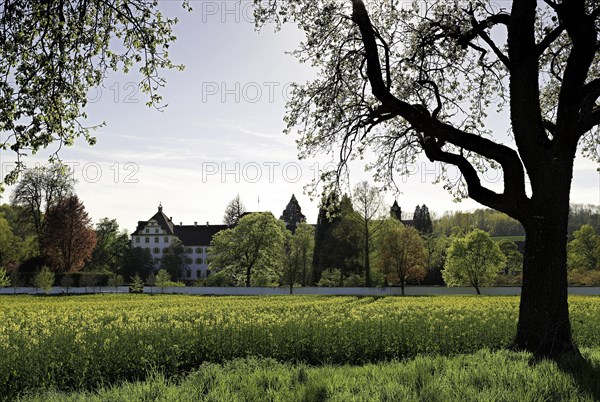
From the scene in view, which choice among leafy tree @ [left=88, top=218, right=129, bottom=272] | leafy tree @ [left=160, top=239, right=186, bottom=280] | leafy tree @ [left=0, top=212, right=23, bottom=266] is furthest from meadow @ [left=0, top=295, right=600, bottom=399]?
leafy tree @ [left=160, top=239, right=186, bottom=280]

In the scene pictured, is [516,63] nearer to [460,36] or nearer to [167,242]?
[460,36]

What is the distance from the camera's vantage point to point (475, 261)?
52.7 m

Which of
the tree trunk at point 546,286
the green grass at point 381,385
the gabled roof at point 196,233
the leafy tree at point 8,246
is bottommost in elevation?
the green grass at point 381,385

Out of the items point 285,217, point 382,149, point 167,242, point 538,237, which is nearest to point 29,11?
point 382,149

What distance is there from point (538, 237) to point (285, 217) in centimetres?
10879

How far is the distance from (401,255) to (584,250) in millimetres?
20931

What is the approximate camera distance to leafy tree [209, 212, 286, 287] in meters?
61.5

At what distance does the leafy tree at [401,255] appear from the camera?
55.1 meters

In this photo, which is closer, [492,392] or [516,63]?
[492,392]

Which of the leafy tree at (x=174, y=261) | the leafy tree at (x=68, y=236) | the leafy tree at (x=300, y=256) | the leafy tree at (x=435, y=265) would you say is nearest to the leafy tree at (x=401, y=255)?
the leafy tree at (x=300, y=256)

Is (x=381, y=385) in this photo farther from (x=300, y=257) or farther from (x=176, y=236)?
(x=176, y=236)

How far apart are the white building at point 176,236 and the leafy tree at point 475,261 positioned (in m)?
60.6

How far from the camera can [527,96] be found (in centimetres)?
1001

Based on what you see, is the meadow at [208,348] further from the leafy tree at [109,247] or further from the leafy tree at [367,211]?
the leafy tree at [109,247]
